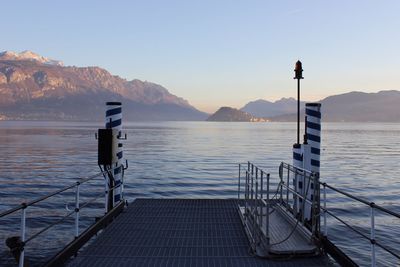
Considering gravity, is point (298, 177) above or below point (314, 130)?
below

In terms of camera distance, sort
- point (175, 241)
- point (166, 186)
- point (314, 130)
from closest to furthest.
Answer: point (175, 241)
point (314, 130)
point (166, 186)

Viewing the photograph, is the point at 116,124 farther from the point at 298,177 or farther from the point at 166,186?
the point at 166,186

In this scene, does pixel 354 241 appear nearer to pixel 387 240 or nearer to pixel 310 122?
pixel 387 240

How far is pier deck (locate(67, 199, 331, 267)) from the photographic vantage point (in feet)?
22.4

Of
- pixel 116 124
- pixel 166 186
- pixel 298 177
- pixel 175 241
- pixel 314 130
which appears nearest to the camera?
pixel 175 241

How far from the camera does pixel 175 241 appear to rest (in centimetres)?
809

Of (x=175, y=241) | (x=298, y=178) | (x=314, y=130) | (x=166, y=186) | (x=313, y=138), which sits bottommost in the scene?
→ (x=166, y=186)

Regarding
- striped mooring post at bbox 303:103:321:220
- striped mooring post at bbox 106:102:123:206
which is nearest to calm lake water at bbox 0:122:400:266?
striped mooring post at bbox 106:102:123:206

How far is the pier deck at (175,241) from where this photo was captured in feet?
22.4

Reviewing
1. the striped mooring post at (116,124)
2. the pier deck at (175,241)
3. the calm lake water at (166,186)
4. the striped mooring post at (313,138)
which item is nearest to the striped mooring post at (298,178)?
the striped mooring post at (313,138)

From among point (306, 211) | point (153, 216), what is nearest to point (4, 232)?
point (153, 216)

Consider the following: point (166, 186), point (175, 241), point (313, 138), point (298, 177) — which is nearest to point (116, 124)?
point (175, 241)

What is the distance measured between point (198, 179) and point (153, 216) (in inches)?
573

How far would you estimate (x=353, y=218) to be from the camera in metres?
15.6
